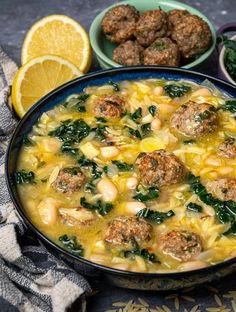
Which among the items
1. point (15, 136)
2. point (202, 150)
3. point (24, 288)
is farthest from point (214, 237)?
point (15, 136)

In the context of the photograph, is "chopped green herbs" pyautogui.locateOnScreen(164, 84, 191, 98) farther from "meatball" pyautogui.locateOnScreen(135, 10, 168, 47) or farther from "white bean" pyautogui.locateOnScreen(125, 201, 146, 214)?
"white bean" pyautogui.locateOnScreen(125, 201, 146, 214)

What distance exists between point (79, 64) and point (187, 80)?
59.8 inches

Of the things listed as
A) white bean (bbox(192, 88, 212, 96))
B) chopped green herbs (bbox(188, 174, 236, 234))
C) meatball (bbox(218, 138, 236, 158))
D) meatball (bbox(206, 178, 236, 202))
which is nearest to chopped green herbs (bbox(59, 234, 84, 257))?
chopped green herbs (bbox(188, 174, 236, 234))

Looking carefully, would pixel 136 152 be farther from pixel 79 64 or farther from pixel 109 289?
pixel 79 64

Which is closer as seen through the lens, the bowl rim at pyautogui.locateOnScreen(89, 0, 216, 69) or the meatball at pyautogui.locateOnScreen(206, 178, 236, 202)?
the meatball at pyautogui.locateOnScreen(206, 178, 236, 202)

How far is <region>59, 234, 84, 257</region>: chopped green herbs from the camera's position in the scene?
15.8 feet

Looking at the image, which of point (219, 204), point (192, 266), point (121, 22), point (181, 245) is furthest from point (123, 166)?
point (121, 22)

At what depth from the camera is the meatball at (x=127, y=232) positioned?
481cm

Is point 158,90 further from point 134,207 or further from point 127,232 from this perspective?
point 127,232

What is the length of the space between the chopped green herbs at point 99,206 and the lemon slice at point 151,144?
0.74 m

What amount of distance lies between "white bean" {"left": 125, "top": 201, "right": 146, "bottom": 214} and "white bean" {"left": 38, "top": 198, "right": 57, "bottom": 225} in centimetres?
60

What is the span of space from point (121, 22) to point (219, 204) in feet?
9.98

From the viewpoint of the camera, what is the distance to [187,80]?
6.30 meters

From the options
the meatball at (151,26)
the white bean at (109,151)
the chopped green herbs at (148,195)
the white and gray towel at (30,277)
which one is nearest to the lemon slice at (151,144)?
the white bean at (109,151)
